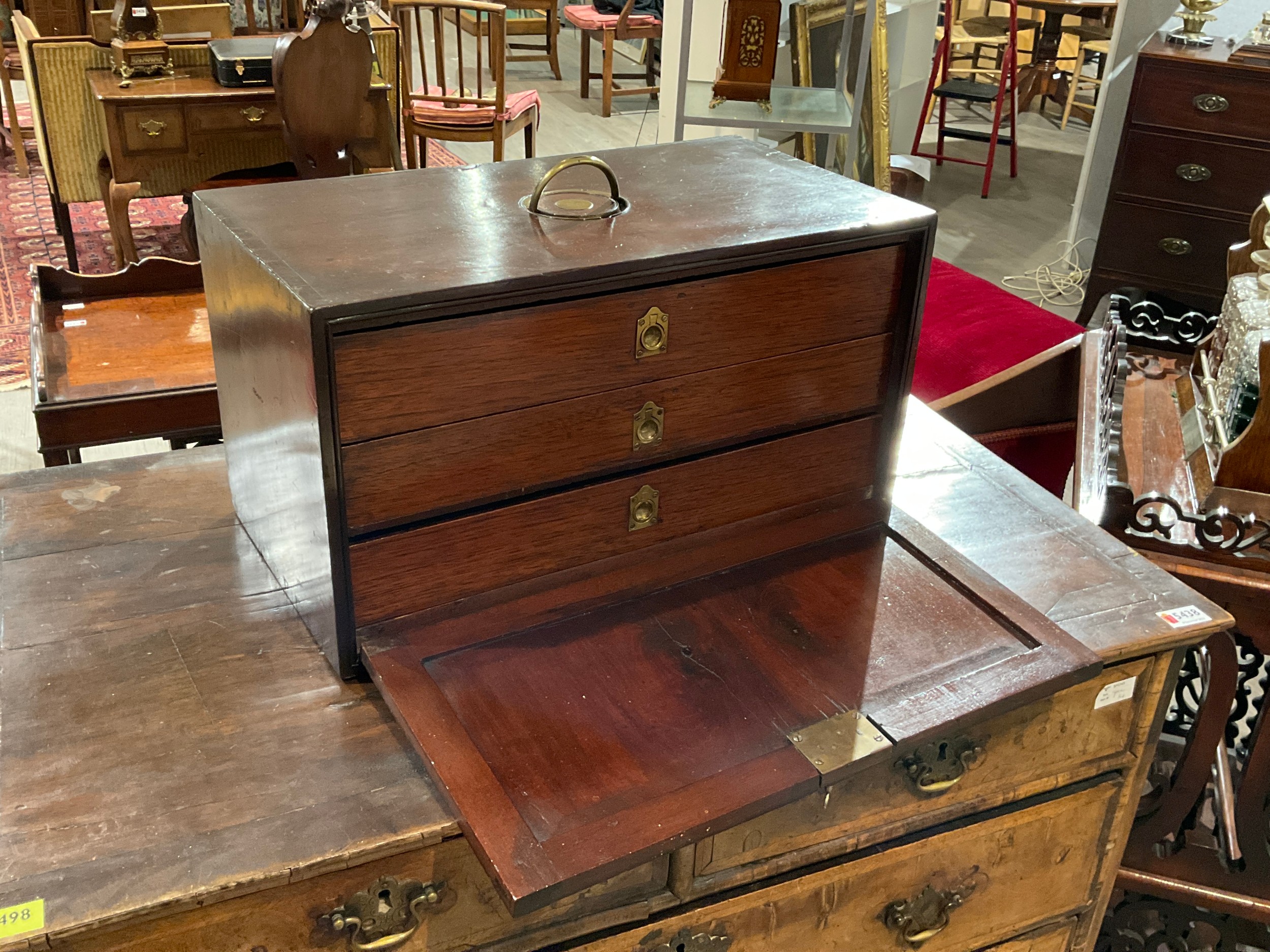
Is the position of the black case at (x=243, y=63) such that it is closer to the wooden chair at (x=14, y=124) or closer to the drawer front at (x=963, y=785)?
the wooden chair at (x=14, y=124)

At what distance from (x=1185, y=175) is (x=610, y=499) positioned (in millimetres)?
2849

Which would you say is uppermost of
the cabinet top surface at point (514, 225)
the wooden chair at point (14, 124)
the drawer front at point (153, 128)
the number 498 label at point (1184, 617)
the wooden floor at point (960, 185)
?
the cabinet top surface at point (514, 225)

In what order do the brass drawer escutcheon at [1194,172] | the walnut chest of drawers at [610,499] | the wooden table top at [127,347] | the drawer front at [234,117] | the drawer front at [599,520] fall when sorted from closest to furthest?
the walnut chest of drawers at [610,499] → the drawer front at [599,520] → the wooden table top at [127,347] → the brass drawer escutcheon at [1194,172] → the drawer front at [234,117]

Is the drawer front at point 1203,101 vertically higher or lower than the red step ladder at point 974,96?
higher

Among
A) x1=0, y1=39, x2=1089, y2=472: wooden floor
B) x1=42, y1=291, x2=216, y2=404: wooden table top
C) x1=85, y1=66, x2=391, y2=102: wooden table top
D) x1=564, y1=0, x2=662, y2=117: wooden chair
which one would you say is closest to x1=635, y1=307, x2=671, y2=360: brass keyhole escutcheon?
x1=42, y1=291, x2=216, y2=404: wooden table top

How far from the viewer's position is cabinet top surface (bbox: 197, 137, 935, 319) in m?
0.90

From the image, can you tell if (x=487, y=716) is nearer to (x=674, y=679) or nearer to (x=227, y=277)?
(x=674, y=679)

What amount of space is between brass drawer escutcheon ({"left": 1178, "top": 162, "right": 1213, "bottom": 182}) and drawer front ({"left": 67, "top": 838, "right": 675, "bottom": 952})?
2.97 metres

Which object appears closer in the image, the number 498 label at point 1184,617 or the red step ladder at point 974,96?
the number 498 label at point 1184,617

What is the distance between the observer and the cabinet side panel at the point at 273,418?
0.90 metres

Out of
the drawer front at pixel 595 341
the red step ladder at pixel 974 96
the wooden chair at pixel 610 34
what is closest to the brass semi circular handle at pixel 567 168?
the drawer front at pixel 595 341

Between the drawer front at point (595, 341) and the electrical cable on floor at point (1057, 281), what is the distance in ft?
10.2

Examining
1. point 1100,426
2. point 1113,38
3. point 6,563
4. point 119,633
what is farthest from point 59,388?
point 1113,38

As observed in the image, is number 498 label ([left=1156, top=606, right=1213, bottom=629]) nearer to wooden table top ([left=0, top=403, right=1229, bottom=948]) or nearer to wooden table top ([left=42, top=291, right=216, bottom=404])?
wooden table top ([left=0, top=403, right=1229, bottom=948])
